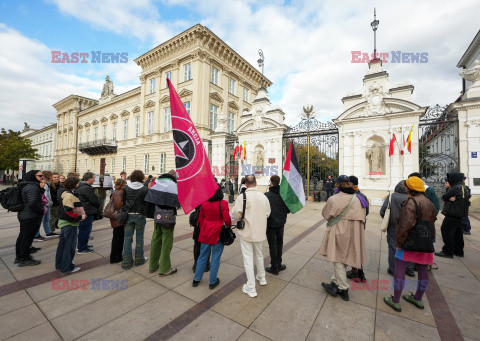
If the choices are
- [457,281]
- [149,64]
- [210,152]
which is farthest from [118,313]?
[149,64]

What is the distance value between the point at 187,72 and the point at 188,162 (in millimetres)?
21300

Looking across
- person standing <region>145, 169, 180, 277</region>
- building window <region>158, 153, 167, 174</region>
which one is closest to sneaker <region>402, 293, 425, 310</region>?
person standing <region>145, 169, 180, 277</region>

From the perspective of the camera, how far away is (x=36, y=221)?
4.16m

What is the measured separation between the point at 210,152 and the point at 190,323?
1538 centimetres

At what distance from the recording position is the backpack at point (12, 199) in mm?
3926

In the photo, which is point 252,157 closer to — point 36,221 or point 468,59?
point 36,221

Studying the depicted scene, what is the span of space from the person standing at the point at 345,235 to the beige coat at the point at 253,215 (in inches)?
40.4

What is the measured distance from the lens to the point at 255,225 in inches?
126

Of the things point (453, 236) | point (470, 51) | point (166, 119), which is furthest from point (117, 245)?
point (470, 51)

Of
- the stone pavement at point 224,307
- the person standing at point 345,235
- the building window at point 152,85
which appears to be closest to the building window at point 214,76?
the building window at point 152,85

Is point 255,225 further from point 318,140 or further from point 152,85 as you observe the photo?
point 152,85

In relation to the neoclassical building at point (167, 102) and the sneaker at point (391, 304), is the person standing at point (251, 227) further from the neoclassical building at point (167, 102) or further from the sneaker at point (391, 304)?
the neoclassical building at point (167, 102)

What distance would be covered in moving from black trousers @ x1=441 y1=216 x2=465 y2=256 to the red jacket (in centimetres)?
527

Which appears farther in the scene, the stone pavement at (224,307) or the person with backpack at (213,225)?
the person with backpack at (213,225)
